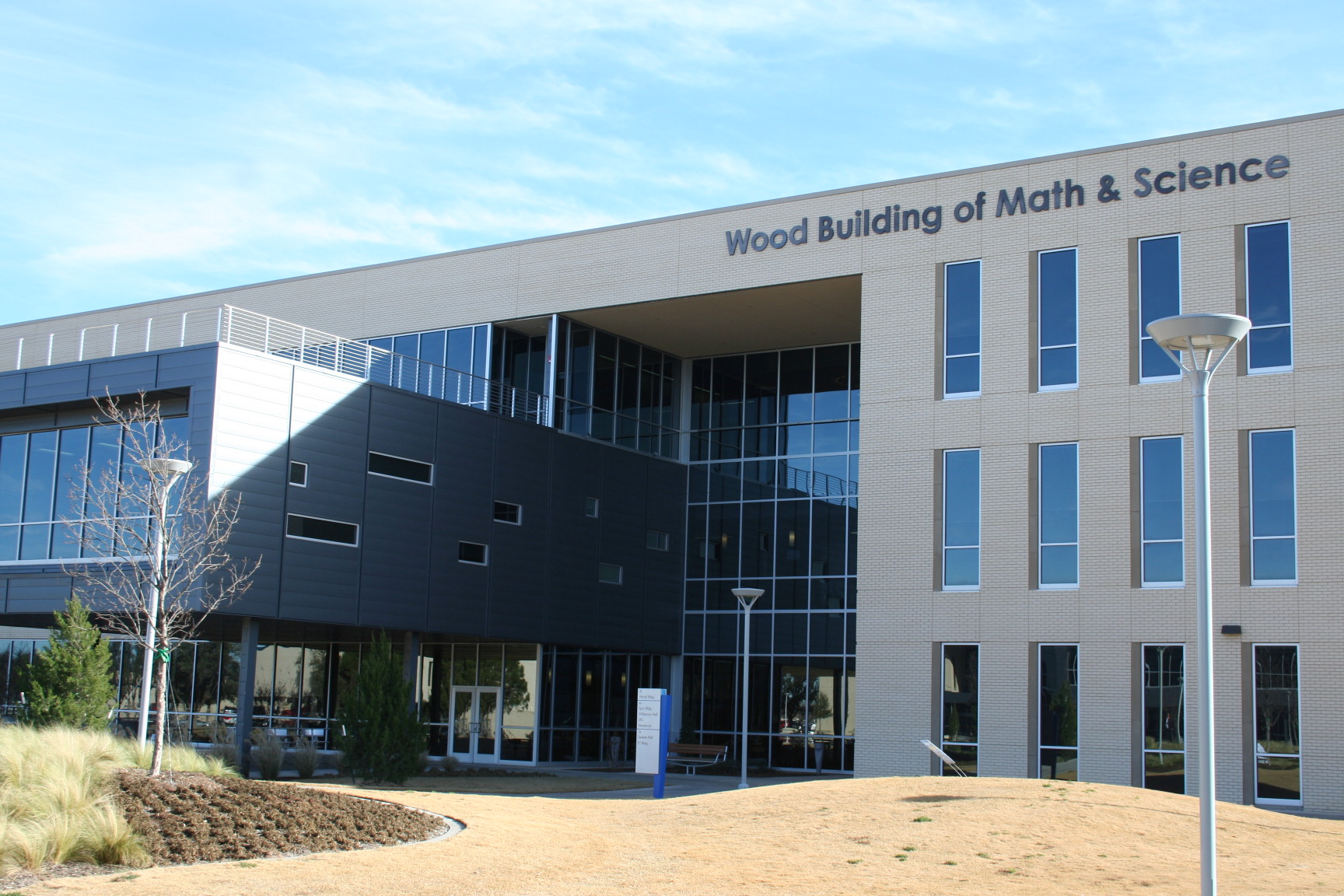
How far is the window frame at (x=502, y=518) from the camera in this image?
3173 centimetres

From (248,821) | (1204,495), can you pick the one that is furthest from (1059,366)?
(248,821)

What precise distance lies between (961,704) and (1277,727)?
618 centimetres

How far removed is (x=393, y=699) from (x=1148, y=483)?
16.0 m

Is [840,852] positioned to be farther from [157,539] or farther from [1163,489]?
[1163,489]

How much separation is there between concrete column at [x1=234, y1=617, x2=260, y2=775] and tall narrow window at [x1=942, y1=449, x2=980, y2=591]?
14598 millimetres

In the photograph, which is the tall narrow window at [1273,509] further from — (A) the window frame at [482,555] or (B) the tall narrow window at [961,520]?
(A) the window frame at [482,555]

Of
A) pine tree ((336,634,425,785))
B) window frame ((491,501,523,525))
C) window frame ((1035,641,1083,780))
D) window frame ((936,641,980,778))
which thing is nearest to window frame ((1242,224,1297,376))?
window frame ((1035,641,1083,780))

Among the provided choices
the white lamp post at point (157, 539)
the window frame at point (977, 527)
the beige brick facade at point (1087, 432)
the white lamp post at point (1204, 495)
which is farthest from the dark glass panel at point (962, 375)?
the white lamp post at point (1204, 495)

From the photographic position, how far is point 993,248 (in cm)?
2894

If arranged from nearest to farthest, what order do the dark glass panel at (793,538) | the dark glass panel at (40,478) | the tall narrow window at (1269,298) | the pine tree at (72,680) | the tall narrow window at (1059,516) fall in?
the pine tree at (72,680) < the tall narrow window at (1269,298) < the tall narrow window at (1059,516) < the dark glass panel at (40,478) < the dark glass panel at (793,538)

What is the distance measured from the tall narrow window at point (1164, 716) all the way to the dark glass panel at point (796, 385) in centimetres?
1268

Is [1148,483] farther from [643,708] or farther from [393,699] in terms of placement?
[393,699]

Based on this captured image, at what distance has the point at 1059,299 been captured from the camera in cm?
2828

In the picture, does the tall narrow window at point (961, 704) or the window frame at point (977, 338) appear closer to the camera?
the tall narrow window at point (961, 704)
